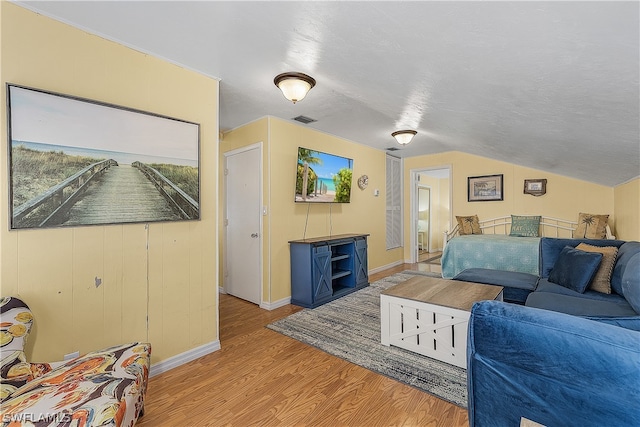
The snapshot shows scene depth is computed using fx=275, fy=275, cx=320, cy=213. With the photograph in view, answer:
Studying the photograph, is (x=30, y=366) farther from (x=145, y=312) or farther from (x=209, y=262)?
(x=209, y=262)

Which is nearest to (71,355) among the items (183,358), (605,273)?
(183,358)

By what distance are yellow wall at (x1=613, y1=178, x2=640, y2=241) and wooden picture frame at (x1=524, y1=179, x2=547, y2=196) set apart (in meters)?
0.88

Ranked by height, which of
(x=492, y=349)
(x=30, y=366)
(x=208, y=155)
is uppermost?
(x=208, y=155)

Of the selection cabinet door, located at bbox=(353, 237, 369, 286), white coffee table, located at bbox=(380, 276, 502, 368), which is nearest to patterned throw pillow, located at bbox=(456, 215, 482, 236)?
cabinet door, located at bbox=(353, 237, 369, 286)

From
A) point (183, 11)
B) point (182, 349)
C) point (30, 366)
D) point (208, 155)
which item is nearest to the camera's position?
point (30, 366)

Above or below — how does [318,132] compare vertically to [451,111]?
above

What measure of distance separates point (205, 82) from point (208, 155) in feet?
2.14

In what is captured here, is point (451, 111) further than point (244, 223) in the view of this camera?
No

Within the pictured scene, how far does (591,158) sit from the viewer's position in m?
3.02

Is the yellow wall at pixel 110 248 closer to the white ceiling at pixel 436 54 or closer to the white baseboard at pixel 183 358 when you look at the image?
the white baseboard at pixel 183 358

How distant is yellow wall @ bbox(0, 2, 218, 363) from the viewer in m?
1.63

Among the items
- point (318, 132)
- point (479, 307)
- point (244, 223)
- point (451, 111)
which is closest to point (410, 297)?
point (479, 307)

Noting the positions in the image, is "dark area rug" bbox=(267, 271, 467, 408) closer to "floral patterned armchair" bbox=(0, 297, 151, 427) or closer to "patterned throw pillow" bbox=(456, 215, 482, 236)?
"floral patterned armchair" bbox=(0, 297, 151, 427)

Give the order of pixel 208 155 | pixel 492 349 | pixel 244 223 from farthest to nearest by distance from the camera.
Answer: pixel 244 223 < pixel 208 155 < pixel 492 349
